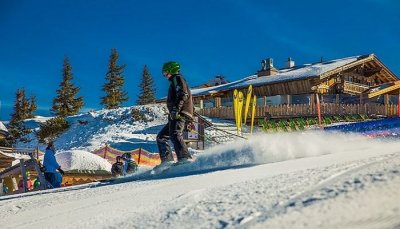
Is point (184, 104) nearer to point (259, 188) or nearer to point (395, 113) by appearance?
point (259, 188)

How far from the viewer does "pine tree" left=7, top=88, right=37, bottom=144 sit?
157 feet

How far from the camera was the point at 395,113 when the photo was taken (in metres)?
38.6

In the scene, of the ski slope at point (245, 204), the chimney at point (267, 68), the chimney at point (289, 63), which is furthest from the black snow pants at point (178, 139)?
the chimney at point (289, 63)

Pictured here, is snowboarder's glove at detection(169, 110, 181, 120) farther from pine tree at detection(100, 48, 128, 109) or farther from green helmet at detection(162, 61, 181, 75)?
pine tree at detection(100, 48, 128, 109)

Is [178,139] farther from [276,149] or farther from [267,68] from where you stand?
[267,68]

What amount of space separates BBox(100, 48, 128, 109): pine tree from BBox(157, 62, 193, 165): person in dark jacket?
55148 mm

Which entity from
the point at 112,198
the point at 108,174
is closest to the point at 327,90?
the point at 108,174

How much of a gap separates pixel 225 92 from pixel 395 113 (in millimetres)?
15916

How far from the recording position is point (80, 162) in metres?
17.5

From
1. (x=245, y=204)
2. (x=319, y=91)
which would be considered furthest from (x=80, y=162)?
(x=319, y=91)

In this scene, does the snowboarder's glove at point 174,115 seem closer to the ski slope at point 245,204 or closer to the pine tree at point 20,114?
the ski slope at point 245,204

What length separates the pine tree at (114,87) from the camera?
61.4m

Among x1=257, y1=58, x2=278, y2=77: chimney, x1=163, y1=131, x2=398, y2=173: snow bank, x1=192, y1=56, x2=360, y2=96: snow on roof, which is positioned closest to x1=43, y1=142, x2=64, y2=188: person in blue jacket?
x1=163, y1=131, x2=398, y2=173: snow bank

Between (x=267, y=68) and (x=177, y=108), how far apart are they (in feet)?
135
